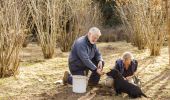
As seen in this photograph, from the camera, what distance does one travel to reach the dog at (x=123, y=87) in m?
6.85

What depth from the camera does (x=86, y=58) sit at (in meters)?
7.18

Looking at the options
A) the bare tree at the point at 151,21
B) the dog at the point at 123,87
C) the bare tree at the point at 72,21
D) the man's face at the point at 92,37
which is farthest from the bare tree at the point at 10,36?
the bare tree at the point at 72,21

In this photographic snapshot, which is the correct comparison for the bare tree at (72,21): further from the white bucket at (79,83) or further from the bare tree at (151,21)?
the white bucket at (79,83)

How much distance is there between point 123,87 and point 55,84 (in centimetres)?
168

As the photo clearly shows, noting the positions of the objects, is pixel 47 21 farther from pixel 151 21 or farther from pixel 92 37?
pixel 92 37

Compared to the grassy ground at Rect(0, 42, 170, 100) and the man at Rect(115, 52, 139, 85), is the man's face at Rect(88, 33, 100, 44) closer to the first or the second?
the man at Rect(115, 52, 139, 85)

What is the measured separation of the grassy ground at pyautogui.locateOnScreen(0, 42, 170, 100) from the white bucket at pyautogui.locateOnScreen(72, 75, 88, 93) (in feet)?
0.34

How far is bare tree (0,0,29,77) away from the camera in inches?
335

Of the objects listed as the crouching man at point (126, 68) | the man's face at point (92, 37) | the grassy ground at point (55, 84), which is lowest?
the grassy ground at point (55, 84)

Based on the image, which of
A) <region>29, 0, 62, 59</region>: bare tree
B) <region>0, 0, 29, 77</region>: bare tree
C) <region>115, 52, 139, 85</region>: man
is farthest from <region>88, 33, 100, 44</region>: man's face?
<region>29, 0, 62, 59</region>: bare tree

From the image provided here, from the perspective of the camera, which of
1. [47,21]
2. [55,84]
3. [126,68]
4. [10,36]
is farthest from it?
[47,21]

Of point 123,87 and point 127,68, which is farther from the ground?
point 127,68

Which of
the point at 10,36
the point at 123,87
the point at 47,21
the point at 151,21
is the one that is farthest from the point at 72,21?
the point at 123,87

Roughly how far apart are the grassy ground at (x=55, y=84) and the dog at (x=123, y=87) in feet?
0.50
